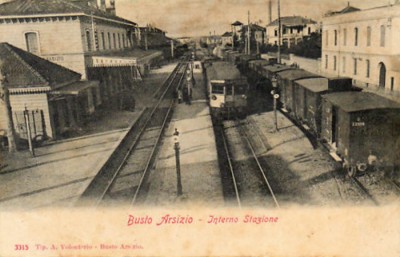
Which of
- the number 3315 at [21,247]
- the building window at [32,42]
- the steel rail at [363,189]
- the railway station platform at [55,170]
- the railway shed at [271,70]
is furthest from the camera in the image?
the railway shed at [271,70]

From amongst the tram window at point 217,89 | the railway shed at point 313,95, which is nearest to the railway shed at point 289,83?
the railway shed at point 313,95

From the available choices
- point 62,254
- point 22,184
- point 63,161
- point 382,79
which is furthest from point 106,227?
point 382,79

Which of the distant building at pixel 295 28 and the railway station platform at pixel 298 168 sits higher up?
the distant building at pixel 295 28

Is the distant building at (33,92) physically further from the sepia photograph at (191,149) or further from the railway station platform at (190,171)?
the railway station platform at (190,171)

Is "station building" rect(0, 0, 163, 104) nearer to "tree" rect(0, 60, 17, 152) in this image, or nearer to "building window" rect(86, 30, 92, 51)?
"building window" rect(86, 30, 92, 51)

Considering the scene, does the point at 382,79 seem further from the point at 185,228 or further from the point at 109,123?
the point at 185,228
